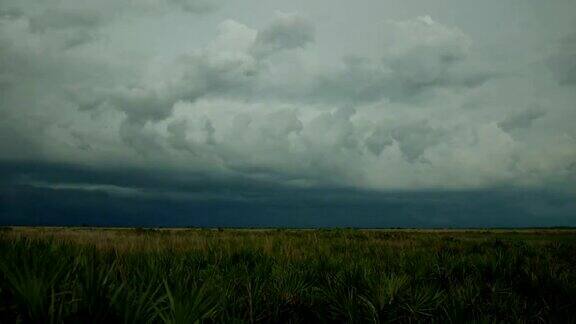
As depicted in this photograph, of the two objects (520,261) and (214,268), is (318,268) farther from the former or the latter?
(520,261)

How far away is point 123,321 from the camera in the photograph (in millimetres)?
2736

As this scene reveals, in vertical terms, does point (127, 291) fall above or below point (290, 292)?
above

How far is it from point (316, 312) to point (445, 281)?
12.1 ft

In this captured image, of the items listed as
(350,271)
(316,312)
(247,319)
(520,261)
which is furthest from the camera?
(520,261)

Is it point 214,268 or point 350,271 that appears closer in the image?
point 350,271

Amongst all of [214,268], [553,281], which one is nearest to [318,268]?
[214,268]

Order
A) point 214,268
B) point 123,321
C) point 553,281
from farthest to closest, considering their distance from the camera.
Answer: point 553,281 → point 214,268 → point 123,321

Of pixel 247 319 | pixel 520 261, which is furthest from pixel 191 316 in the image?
pixel 520 261

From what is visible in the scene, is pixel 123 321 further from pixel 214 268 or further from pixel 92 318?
pixel 214 268

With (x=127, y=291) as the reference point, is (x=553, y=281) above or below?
below

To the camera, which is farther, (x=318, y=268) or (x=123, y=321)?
(x=318, y=268)

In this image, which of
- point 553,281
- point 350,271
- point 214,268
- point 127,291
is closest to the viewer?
point 127,291

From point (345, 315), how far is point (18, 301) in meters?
3.12

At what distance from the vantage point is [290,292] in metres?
5.33
